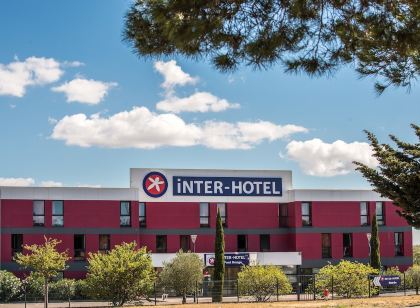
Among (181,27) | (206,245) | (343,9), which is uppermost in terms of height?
(343,9)

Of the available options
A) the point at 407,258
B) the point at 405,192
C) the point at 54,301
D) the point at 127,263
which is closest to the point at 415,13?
the point at 405,192

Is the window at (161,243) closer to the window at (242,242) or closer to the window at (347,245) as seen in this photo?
the window at (242,242)

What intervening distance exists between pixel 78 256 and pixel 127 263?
1461cm

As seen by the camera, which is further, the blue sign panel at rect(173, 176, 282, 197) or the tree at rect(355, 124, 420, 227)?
the blue sign panel at rect(173, 176, 282, 197)

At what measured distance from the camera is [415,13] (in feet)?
45.1

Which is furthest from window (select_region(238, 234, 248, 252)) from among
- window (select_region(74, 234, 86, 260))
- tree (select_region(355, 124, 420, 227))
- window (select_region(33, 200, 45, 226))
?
tree (select_region(355, 124, 420, 227))

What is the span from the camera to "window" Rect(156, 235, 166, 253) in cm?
5119

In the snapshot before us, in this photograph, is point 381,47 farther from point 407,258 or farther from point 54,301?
point 407,258

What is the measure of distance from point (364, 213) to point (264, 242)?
7.78 metres

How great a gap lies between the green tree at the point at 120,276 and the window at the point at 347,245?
71.5 ft

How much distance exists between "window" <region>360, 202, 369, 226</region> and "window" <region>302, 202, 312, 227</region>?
13.5 feet

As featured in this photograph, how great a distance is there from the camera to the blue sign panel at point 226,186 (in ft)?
168

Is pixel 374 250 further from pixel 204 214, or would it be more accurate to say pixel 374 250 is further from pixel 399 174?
pixel 399 174

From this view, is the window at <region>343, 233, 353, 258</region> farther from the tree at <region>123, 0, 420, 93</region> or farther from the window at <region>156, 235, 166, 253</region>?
the tree at <region>123, 0, 420, 93</region>
